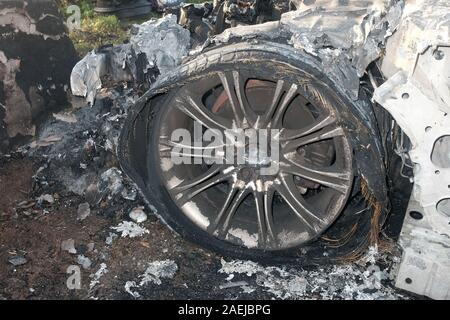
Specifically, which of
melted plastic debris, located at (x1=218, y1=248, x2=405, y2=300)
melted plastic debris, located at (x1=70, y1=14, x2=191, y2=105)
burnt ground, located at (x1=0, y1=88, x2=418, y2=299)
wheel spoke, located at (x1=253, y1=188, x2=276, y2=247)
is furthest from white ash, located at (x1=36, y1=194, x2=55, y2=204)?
wheel spoke, located at (x1=253, y1=188, x2=276, y2=247)

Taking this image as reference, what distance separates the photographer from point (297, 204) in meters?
3.18

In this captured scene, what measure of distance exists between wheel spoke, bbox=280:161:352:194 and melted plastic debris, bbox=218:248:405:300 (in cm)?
62

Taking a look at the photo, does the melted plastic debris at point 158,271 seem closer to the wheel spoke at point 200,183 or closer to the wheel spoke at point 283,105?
the wheel spoke at point 200,183

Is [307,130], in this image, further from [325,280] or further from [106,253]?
[106,253]

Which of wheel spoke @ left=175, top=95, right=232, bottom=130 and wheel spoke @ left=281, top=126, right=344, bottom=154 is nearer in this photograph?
wheel spoke @ left=281, top=126, right=344, bottom=154

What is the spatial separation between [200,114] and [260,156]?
46cm

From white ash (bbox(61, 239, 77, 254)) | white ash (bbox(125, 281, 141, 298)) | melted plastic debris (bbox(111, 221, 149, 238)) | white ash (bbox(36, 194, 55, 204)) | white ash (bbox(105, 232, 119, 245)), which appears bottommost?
white ash (bbox(125, 281, 141, 298))

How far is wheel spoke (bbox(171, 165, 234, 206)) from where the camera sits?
331cm

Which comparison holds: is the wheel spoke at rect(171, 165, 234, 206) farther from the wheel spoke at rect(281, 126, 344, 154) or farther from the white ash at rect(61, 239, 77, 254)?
the white ash at rect(61, 239, 77, 254)

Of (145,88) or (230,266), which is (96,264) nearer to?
(230,266)

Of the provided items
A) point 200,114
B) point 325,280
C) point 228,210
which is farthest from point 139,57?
point 325,280

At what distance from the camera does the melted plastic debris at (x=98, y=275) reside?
10.5ft

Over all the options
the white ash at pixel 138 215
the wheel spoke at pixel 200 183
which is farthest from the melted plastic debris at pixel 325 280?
the white ash at pixel 138 215

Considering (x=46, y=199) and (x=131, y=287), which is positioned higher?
(x=46, y=199)
